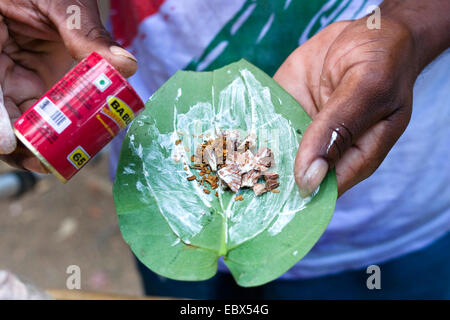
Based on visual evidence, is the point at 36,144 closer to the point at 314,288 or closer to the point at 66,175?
the point at 66,175

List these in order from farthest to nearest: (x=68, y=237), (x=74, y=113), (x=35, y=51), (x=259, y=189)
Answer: (x=68, y=237), (x=35, y=51), (x=259, y=189), (x=74, y=113)

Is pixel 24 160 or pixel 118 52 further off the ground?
pixel 118 52

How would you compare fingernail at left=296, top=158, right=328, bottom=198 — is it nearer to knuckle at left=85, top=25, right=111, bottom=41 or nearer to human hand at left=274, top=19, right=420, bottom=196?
human hand at left=274, top=19, right=420, bottom=196

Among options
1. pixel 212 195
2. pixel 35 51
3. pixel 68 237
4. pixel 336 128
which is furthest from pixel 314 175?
pixel 68 237

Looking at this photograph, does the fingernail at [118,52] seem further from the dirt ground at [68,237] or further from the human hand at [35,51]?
the dirt ground at [68,237]

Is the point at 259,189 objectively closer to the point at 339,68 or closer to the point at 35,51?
the point at 339,68

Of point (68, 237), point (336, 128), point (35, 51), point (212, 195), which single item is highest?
point (35, 51)
